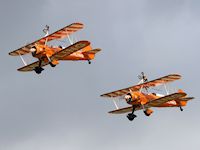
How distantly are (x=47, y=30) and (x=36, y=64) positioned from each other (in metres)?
3.94

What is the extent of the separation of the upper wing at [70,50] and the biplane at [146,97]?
22.8ft

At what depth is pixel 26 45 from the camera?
87688 millimetres

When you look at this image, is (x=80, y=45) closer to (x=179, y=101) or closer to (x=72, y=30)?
(x=72, y=30)

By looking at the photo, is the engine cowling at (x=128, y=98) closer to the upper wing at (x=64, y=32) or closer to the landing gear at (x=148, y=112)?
the landing gear at (x=148, y=112)

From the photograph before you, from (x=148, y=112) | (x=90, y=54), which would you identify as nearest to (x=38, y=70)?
(x=90, y=54)

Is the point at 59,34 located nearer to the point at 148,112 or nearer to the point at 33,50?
the point at 33,50

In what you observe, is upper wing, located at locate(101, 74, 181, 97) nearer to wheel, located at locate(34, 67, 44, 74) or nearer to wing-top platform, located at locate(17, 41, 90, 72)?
wing-top platform, located at locate(17, 41, 90, 72)

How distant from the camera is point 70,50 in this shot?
80875mm

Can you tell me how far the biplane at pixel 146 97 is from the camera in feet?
267

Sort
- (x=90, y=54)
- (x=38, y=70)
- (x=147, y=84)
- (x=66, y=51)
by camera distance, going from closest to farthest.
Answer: (x=66, y=51), (x=38, y=70), (x=147, y=84), (x=90, y=54)

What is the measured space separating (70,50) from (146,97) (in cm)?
912

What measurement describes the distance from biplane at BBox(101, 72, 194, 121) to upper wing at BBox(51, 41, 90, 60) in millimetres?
6961

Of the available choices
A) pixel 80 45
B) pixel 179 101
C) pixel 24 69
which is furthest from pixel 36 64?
pixel 179 101

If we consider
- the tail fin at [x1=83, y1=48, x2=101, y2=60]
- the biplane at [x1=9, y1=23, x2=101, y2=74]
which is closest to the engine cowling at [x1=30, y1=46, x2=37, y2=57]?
the biplane at [x1=9, y1=23, x2=101, y2=74]
